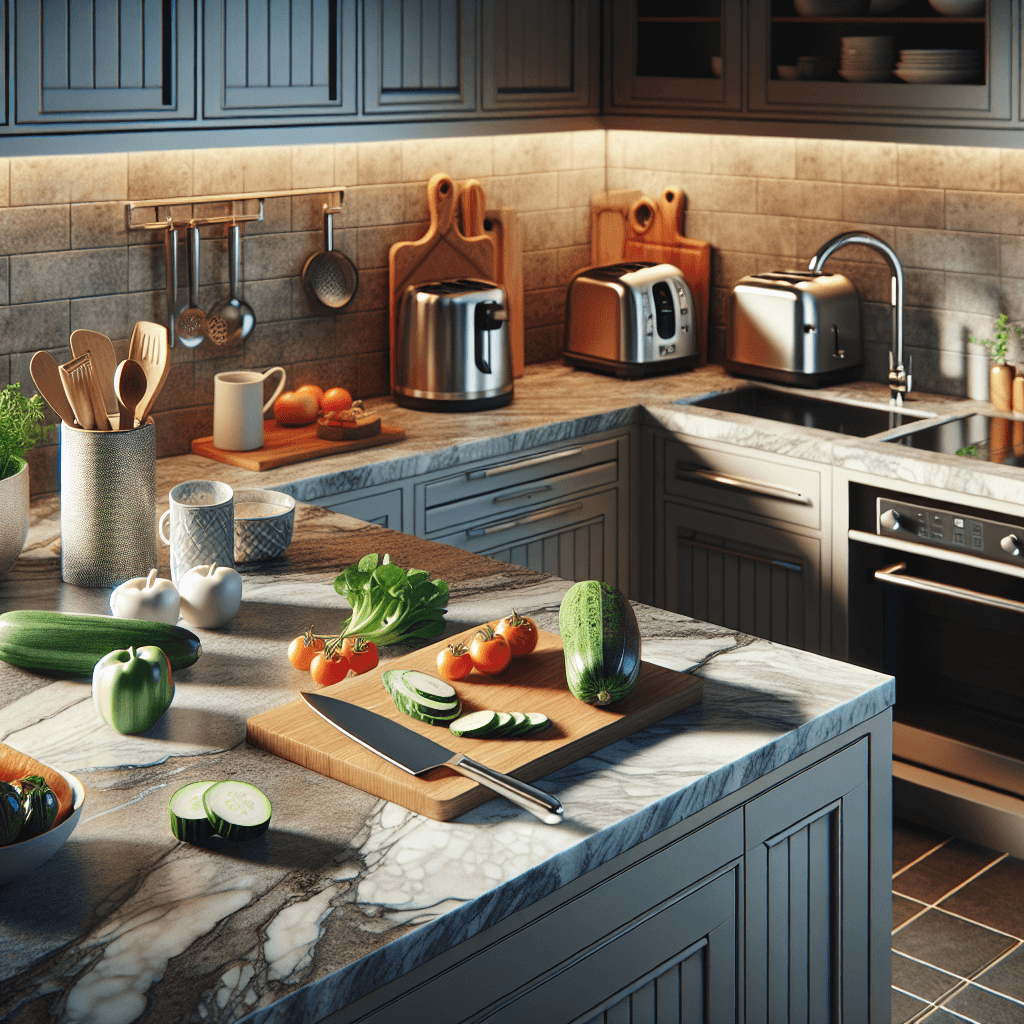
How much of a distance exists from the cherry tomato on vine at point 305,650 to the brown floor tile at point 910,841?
1.78 metres

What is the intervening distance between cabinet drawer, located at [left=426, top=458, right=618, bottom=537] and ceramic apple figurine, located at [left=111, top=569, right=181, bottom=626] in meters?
1.26

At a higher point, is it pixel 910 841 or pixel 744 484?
pixel 744 484

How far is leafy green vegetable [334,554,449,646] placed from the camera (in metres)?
1.84

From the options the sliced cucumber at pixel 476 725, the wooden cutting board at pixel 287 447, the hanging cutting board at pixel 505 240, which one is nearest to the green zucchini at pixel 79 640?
the sliced cucumber at pixel 476 725

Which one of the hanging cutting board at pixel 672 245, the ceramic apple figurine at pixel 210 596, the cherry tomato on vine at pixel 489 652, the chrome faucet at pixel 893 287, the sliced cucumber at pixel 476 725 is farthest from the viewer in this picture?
the hanging cutting board at pixel 672 245

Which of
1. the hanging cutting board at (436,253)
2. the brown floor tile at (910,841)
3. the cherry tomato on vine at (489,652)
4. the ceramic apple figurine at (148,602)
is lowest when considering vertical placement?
the brown floor tile at (910,841)

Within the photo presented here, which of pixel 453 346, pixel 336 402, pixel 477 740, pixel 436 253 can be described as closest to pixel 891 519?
pixel 453 346

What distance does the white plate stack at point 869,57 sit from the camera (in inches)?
128

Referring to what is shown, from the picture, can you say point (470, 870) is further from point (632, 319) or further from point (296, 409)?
point (632, 319)

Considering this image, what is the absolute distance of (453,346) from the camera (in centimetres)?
336

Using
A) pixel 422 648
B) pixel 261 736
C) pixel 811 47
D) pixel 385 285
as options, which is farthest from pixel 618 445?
pixel 261 736

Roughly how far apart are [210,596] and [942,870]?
1.93m

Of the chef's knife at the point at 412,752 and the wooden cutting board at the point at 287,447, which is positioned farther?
the wooden cutting board at the point at 287,447

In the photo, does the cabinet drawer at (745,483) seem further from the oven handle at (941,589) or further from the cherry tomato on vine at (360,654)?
the cherry tomato on vine at (360,654)
